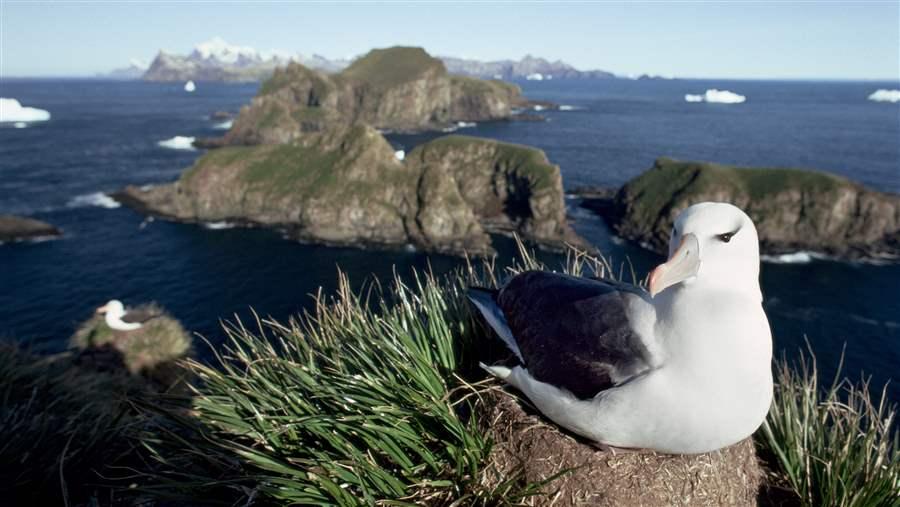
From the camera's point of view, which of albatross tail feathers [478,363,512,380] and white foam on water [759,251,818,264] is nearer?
albatross tail feathers [478,363,512,380]

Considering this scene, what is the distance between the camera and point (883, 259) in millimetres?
55469

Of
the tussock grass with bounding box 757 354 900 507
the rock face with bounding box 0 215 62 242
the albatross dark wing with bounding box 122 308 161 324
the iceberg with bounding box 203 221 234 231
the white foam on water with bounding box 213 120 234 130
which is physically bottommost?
the iceberg with bounding box 203 221 234 231

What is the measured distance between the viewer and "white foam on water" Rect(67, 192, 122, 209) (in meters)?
67.3

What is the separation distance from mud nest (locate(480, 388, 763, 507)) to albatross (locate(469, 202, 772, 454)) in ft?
0.84

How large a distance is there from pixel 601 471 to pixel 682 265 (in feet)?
5.21

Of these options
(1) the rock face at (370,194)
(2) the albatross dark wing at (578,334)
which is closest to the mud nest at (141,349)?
(2) the albatross dark wing at (578,334)

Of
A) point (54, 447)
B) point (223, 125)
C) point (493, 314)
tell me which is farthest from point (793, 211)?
point (223, 125)

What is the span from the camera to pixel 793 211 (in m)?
60.9

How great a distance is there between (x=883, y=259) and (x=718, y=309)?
66470 mm

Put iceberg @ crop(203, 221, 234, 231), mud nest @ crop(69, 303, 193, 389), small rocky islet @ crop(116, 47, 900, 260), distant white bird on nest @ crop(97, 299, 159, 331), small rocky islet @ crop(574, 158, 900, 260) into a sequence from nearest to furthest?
mud nest @ crop(69, 303, 193, 389) → distant white bird on nest @ crop(97, 299, 159, 331) → small rocky islet @ crop(574, 158, 900, 260) → small rocky islet @ crop(116, 47, 900, 260) → iceberg @ crop(203, 221, 234, 231)

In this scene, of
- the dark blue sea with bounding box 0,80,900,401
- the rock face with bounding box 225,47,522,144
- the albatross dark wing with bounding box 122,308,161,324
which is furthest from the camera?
the rock face with bounding box 225,47,522,144

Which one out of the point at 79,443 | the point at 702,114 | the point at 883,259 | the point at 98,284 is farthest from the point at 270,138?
the point at 702,114

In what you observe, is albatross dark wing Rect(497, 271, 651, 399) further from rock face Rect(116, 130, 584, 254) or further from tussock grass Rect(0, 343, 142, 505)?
rock face Rect(116, 130, 584, 254)

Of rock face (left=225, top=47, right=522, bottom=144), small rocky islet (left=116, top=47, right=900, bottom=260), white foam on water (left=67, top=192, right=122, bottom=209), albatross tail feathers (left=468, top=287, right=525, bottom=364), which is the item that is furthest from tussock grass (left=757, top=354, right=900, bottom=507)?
rock face (left=225, top=47, right=522, bottom=144)
